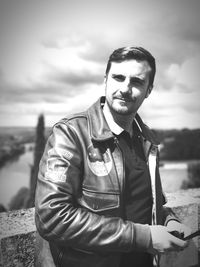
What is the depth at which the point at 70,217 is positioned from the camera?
1.15m

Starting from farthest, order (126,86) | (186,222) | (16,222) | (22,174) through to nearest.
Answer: (22,174), (186,222), (16,222), (126,86)

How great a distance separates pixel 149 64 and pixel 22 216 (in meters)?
1.39

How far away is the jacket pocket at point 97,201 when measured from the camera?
126cm

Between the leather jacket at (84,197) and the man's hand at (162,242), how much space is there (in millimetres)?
39

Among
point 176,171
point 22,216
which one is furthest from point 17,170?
point 22,216

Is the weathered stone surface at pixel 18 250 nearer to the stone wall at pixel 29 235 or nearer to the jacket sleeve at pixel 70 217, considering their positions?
the stone wall at pixel 29 235

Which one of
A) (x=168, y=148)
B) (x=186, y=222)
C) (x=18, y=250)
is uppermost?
(x=18, y=250)

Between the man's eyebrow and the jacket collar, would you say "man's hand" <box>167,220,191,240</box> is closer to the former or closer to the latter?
the jacket collar

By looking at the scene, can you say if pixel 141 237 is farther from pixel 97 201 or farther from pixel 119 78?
pixel 119 78

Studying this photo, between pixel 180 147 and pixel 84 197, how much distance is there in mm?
34635

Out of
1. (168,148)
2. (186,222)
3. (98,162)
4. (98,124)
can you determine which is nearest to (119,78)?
(98,124)

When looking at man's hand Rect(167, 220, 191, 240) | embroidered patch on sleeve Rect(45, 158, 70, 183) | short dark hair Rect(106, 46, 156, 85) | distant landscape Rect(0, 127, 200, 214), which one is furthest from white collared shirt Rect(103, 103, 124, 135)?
distant landscape Rect(0, 127, 200, 214)

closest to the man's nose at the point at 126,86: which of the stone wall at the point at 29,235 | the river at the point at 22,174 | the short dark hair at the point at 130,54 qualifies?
the short dark hair at the point at 130,54

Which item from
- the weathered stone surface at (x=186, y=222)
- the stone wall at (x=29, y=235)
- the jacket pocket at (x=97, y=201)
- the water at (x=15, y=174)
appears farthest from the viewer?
the water at (x=15, y=174)
